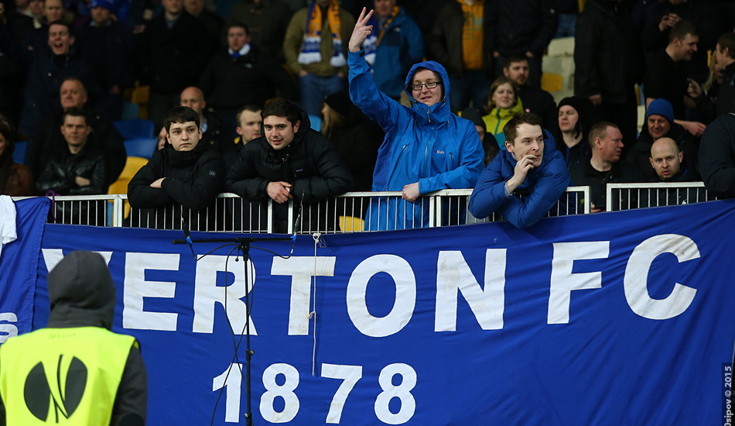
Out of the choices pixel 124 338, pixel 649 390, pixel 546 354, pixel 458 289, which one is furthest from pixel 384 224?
pixel 124 338

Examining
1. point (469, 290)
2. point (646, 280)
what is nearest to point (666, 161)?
point (646, 280)

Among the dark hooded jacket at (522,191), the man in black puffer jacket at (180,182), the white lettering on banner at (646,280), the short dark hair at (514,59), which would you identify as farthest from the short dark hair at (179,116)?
the short dark hair at (514,59)

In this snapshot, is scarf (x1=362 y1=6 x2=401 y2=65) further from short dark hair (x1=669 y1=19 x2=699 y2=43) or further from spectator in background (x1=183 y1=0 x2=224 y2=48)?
short dark hair (x1=669 y1=19 x2=699 y2=43)

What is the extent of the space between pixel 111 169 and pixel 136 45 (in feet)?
13.7

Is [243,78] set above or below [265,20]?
below

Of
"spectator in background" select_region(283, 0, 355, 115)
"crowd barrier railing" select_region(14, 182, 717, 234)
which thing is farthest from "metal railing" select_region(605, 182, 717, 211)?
"spectator in background" select_region(283, 0, 355, 115)

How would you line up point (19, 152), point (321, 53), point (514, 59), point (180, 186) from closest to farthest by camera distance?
point (180, 186), point (514, 59), point (321, 53), point (19, 152)

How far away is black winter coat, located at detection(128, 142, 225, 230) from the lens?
1022 cm

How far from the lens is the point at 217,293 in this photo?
33.2ft

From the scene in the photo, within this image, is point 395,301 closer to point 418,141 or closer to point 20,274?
point 418,141

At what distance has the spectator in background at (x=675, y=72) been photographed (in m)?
13.4

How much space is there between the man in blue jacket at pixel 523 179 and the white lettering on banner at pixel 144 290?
249 cm

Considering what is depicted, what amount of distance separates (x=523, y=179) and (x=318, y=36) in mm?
6797

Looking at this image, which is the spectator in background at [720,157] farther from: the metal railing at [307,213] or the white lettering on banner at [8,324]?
the white lettering on banner at [8,324]
